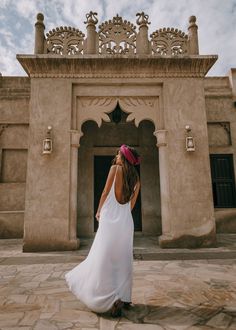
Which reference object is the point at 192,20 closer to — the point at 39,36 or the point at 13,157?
the point at 39,36

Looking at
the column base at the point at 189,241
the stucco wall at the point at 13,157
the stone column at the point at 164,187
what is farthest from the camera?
the stucco wall at the point at 13,157

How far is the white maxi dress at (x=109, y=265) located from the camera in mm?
2945

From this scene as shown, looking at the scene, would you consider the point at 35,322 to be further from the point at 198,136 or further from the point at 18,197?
the point at 18,197

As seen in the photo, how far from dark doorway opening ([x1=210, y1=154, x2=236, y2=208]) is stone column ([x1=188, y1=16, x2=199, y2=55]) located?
4.26 metres

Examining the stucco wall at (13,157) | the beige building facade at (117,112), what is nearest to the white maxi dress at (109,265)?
the beige building facade at (117,112)

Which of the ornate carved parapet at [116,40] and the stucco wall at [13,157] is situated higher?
the ornate carved parapet at [116,40]

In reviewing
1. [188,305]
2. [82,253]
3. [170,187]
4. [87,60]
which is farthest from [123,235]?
[87,60]

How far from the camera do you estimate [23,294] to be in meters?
3.71

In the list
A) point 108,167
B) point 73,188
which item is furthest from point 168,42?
point 73,188

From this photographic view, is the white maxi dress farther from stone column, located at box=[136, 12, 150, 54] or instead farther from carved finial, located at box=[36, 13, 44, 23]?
carved finial, located at box=[36, 13, 44, 23]

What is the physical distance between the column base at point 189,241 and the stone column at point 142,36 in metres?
5.62

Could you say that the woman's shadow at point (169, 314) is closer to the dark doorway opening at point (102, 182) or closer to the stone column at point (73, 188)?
the stone column at point (73, 188)

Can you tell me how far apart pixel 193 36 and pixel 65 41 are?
400 cm

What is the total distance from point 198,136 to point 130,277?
17.8ft
